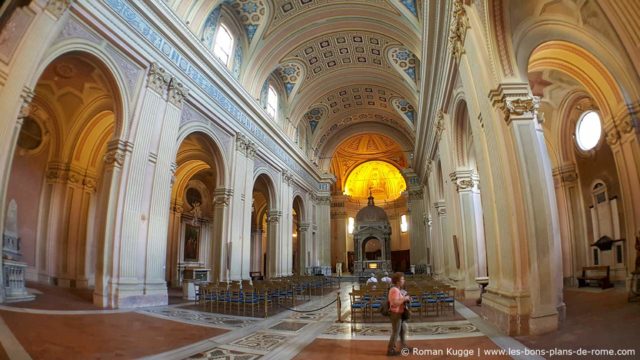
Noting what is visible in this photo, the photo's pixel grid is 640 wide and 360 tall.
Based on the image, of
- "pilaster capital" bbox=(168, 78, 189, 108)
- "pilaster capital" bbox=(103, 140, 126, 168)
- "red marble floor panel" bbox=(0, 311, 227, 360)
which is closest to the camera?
"red marble floor panel" bbox=(0, 311, 227, 360)

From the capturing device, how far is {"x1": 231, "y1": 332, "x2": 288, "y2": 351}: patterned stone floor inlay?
5.92 m

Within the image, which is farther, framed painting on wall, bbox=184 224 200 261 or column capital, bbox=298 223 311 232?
column capital, bbox=298 223 311 232

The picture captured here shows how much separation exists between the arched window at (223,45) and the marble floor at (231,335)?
10.7m

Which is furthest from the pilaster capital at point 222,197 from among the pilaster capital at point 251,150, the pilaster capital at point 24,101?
the pilaster capital at point 24,101

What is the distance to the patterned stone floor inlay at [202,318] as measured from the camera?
8008mm

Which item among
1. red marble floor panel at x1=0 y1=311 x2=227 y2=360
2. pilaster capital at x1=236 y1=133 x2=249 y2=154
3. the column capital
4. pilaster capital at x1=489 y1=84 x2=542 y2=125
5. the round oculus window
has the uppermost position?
pilaster capital at x1=236 y1=133 x2=249 y2=154

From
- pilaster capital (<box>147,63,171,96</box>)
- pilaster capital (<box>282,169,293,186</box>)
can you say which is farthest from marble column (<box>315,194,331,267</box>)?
pilaster capital (<box>147,63,171,96</box>)

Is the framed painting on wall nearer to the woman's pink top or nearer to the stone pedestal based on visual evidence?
the stone pedestal

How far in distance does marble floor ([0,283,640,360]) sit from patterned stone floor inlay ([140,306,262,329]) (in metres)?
0.02

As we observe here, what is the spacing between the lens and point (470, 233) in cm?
1173

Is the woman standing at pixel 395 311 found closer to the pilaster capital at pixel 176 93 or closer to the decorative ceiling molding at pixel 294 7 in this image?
the pilaster capital at pixel 176 93

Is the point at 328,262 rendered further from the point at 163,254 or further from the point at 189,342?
the point at 189,342

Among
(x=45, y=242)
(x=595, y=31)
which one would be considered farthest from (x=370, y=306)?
(x=45, y=242)

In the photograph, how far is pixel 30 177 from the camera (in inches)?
495
